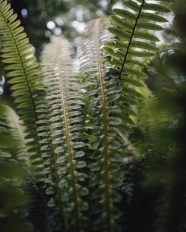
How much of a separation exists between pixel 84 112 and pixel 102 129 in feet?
0.86

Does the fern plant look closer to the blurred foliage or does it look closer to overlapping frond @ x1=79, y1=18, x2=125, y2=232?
overlapping frond @ x1=79, y1=18, x2=125, y2=232

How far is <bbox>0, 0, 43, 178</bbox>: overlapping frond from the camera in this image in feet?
3.37

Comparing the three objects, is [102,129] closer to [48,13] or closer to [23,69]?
[23,69]

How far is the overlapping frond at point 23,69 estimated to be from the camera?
103 centimetres

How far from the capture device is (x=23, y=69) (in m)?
1.06

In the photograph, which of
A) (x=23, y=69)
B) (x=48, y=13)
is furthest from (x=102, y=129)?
(x=48, y=13)

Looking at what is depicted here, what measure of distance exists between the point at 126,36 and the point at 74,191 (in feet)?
1.64

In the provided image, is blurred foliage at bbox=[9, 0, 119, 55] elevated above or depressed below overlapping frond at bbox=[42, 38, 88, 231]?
above

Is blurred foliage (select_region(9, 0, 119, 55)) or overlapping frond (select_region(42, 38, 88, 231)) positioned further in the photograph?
blurred foliage (select_region(9, 0, 119, 55))

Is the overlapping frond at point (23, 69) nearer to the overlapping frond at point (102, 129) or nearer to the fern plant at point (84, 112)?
the fern plant at point (84, 112)

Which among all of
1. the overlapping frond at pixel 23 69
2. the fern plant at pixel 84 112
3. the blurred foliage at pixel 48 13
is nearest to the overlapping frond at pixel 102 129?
the fern plant at pixel 84 112

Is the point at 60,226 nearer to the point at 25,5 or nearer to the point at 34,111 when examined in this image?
the point at 34,111

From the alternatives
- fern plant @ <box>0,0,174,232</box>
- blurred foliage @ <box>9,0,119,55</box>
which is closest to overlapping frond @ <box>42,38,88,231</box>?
fern plant @ <box>0,0,174,232</box>

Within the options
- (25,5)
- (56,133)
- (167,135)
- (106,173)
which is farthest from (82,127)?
(25,5)
